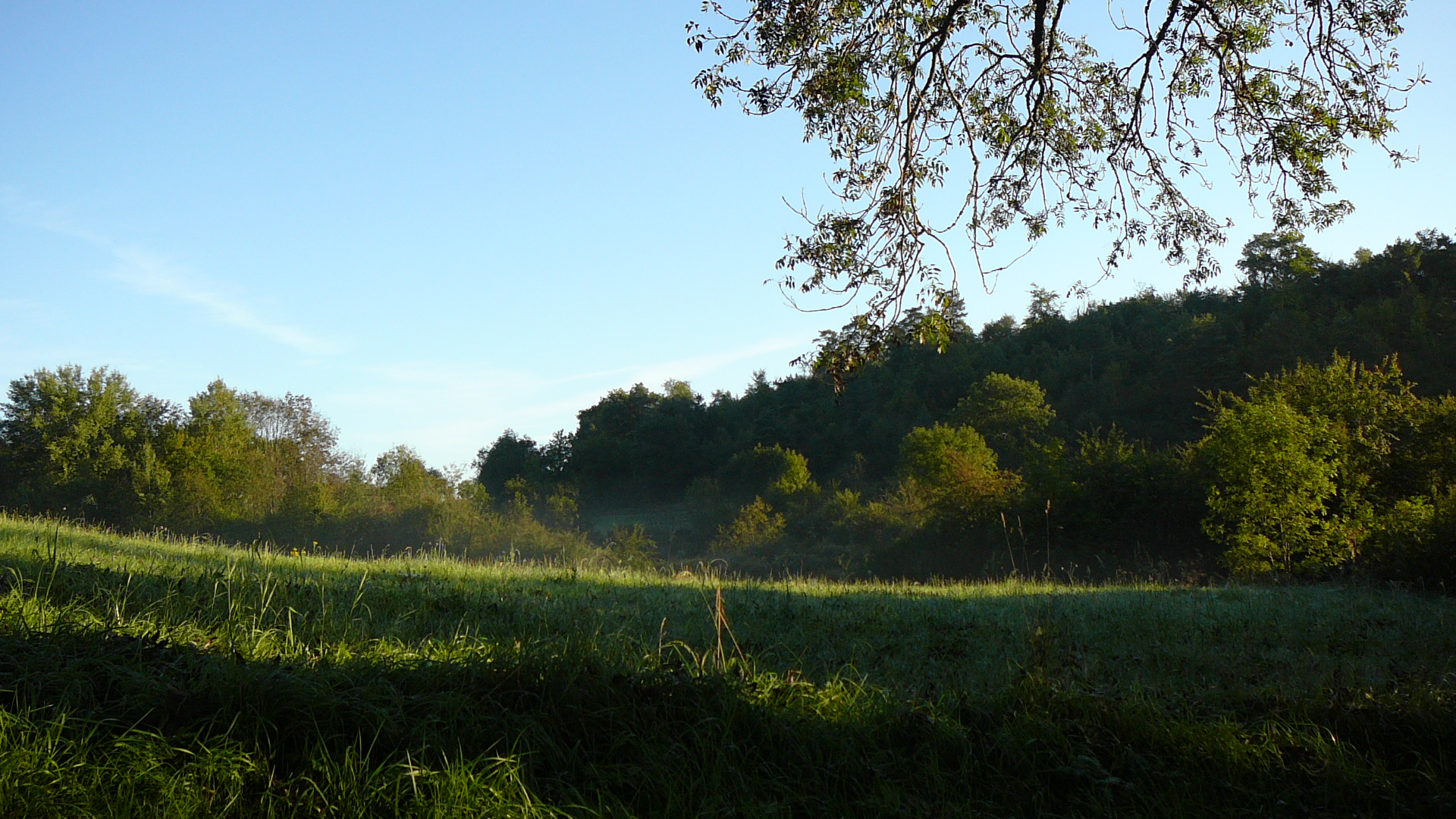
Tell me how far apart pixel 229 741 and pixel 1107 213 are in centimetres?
870

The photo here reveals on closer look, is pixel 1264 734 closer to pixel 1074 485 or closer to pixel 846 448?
pixel 1074 485

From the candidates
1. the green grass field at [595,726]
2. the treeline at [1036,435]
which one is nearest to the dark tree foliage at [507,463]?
the treeline at [1036,435]

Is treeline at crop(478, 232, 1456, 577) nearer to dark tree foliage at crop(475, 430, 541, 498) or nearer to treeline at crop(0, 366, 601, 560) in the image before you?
dark tree foliage at crop(475, 430, 541, 498)

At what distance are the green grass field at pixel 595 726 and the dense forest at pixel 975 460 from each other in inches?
168

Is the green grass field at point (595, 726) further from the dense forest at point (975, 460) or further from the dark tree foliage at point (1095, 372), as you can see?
the dark tree foliage at point (1095, 372)

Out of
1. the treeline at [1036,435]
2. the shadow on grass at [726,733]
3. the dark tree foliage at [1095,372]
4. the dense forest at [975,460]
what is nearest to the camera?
the shadow on grass at [726,733]

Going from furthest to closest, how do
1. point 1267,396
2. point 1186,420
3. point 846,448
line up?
point 846,448
point 1186,420
point 1267,396

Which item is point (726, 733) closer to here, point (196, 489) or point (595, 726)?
point (595, 726)

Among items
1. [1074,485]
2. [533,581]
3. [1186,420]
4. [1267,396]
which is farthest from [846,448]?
[533,581]

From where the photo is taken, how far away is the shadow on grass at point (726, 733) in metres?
3.30

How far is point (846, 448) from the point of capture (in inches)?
2601

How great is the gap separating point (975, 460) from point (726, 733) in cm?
3765

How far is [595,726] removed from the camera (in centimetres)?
369

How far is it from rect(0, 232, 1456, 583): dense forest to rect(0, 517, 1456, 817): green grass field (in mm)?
4270
